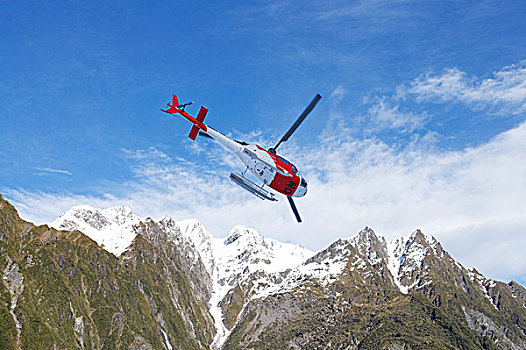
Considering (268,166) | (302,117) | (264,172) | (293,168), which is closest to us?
(302,117)

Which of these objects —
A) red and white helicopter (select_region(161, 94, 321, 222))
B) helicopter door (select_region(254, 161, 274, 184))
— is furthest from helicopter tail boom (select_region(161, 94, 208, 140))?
helicopter door (select_region(254, 161, 274, 184))

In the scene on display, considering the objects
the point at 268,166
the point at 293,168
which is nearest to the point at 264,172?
the point at 268,166

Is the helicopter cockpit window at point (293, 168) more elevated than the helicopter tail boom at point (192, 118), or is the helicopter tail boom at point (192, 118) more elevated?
the helicopter tail boom at point (192, 118)

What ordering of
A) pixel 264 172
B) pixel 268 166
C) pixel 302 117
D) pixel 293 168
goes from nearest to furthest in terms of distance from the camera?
pixel 302 117
pixel 268 166
pixel 264 172
pixel 293 168

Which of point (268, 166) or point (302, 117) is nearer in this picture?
point (302, 117)

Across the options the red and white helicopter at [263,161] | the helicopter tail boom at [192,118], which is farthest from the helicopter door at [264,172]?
the helicopter tail boom at [192,118]

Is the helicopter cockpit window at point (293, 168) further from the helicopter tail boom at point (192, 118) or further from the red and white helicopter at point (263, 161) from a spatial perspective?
the helicopter tail boom at point (192, 118)

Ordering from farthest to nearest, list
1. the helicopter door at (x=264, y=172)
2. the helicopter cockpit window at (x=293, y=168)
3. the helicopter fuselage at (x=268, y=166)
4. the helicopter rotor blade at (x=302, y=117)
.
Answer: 1. the helicopter cockpit window at (x=293, y=168)
2. the helicopter fuselage at (x=268, y=166)
3. the helicopter door at (x=264, y=172)
4. the helicopter rotor blade at (x=302, y=117)

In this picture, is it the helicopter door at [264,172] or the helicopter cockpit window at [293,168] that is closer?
the helicopter door at [264,172]

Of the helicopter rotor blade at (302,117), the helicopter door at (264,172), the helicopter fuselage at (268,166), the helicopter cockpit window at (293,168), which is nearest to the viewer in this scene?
the helicopter rotor blade at (302,117)

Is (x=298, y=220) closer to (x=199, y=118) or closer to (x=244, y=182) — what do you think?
(x=244, y=182)

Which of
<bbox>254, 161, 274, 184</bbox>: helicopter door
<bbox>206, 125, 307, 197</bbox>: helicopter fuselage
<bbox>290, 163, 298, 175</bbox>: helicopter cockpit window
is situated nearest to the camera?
<bbox>254, 161, 274, 184</bbox>: helicopter door

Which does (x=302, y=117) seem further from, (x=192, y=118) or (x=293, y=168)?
(x=192, y=118)

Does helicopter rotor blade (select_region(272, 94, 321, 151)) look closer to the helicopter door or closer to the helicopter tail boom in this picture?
the helicopter door
